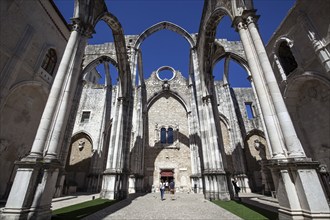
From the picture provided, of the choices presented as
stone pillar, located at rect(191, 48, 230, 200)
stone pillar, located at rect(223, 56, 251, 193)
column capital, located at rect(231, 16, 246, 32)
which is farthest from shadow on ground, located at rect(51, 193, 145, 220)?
stone pillar, located at rect(223, 56, 251, 193)

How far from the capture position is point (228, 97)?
1752cm

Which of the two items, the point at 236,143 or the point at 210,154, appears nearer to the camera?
the point at 210,154

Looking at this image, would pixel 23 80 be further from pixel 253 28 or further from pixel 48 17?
pixel 253 28

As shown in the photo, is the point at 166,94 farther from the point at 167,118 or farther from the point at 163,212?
the point at 163,212

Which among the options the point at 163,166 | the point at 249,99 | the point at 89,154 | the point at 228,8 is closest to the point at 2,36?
the point at 228,8

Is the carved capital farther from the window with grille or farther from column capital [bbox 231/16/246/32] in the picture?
the window with grille

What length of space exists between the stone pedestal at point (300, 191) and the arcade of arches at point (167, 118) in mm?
21

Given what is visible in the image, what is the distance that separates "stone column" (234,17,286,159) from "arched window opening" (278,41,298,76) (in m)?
8.28

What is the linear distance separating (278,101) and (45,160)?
678 cm

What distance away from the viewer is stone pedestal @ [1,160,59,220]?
3697mm

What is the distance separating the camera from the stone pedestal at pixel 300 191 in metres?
3.38

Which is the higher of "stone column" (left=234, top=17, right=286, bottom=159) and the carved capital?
the carved capital

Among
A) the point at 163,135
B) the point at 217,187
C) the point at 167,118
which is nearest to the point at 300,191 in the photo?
the point at 217,187

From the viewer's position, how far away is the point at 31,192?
13.0ft
